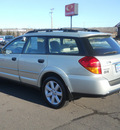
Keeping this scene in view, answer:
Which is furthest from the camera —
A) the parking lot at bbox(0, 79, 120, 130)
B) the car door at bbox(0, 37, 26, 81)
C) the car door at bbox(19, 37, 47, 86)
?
the car door at bbox(0, 37, 26, 81)

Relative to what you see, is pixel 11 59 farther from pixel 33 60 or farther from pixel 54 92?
pixel 54 92

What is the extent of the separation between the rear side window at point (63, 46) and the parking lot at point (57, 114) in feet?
4.25

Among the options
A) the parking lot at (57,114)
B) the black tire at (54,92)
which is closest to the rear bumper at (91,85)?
the black tire at (54,92)

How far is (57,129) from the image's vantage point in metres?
3.28

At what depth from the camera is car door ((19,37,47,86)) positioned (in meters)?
4.32

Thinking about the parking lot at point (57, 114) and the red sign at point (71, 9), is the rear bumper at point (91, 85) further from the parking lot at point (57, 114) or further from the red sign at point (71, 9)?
the red sign at point (71, 9)

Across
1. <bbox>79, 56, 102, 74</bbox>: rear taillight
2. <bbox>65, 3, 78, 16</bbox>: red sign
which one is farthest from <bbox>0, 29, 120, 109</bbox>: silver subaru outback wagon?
<bbox>65, 3, 78, 16</bbox>: red sign

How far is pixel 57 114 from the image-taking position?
12.7 feet

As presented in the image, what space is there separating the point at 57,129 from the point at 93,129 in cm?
64

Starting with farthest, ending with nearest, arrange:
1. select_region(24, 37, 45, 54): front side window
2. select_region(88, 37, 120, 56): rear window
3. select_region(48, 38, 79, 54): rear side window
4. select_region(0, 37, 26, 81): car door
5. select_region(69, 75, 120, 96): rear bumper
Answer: select_region(0, 37, 26, 81): car door
select_region(24, 37, 45, 54): front side window
select_region(48, 38, 79, 54): rear side window
select_region(88, 37, 120, 56): rear window
select_region(69, 75, 120, 96): rear bumper


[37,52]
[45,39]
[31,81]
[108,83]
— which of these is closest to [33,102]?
[31,81]

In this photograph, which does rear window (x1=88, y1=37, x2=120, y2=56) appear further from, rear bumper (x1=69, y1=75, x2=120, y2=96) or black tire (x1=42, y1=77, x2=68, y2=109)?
black tire (x1=42, y1=77, x2=68, y2=109)

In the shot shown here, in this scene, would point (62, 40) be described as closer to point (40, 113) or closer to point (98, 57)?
point (98, 57)

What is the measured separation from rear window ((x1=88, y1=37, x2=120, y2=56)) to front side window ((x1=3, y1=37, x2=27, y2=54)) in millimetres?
1918
